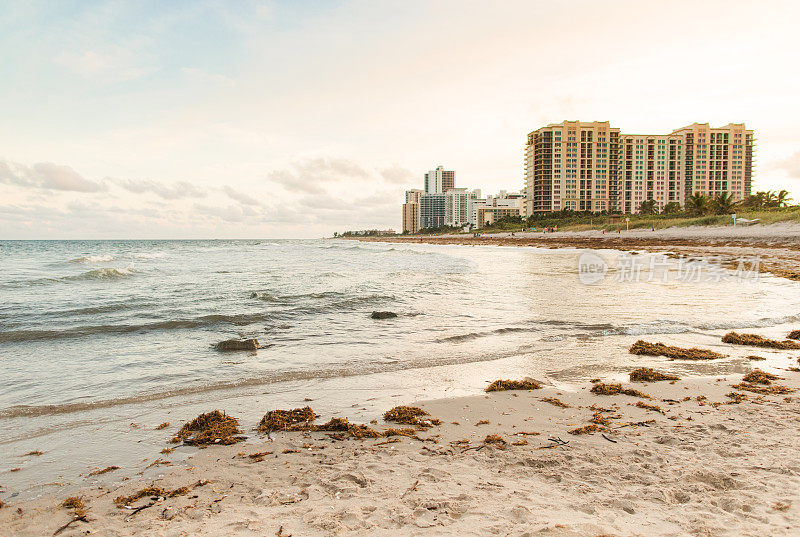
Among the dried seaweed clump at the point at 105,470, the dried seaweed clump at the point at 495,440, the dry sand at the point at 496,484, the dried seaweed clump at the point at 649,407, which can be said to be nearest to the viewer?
the dry sand at the point at 496,484

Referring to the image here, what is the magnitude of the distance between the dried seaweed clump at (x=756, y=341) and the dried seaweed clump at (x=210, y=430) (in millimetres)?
7999

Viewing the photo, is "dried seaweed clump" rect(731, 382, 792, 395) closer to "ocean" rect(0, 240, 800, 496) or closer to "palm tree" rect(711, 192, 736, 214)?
"ocean" rect(0, 240, 800, 496)

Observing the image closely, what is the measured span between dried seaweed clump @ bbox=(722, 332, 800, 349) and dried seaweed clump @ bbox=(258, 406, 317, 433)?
7232mm

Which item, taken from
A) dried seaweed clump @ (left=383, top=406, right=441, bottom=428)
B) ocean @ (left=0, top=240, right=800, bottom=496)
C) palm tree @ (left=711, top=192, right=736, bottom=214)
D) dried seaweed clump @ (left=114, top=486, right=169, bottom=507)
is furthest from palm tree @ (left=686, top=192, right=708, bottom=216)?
dried seaweed clump @ (left=114, top=486, right=169, bottom=507)

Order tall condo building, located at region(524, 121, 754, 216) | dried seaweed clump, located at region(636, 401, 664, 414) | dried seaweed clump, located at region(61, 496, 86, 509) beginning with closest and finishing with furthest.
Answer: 1. dried seaweed clump, located at region(61, 496, 86, 509)
2. dried seaweed clump, located at region(636, 401, 664, 414)
3. tall condo building, located at region(524, 121, 754, 216)

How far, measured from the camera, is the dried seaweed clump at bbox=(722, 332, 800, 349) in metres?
7.01

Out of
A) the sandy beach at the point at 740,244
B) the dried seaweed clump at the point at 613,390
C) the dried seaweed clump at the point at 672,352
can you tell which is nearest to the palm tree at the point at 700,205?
the sandy beach at the point at 740,244

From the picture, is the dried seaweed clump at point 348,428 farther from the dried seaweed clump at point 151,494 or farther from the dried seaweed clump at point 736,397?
the dried seaweed clump at point 736,397

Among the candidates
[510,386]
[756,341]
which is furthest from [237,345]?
[756,341]

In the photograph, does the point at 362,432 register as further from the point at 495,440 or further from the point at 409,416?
the point at 495,440

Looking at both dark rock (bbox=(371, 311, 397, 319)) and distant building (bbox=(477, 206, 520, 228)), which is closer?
dark rock (bbox=(371, 311, 397, 319))

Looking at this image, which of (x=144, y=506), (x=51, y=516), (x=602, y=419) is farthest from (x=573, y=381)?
(x=51, y=516)

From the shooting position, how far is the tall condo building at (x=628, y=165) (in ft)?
455

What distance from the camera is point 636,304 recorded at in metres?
11.7
